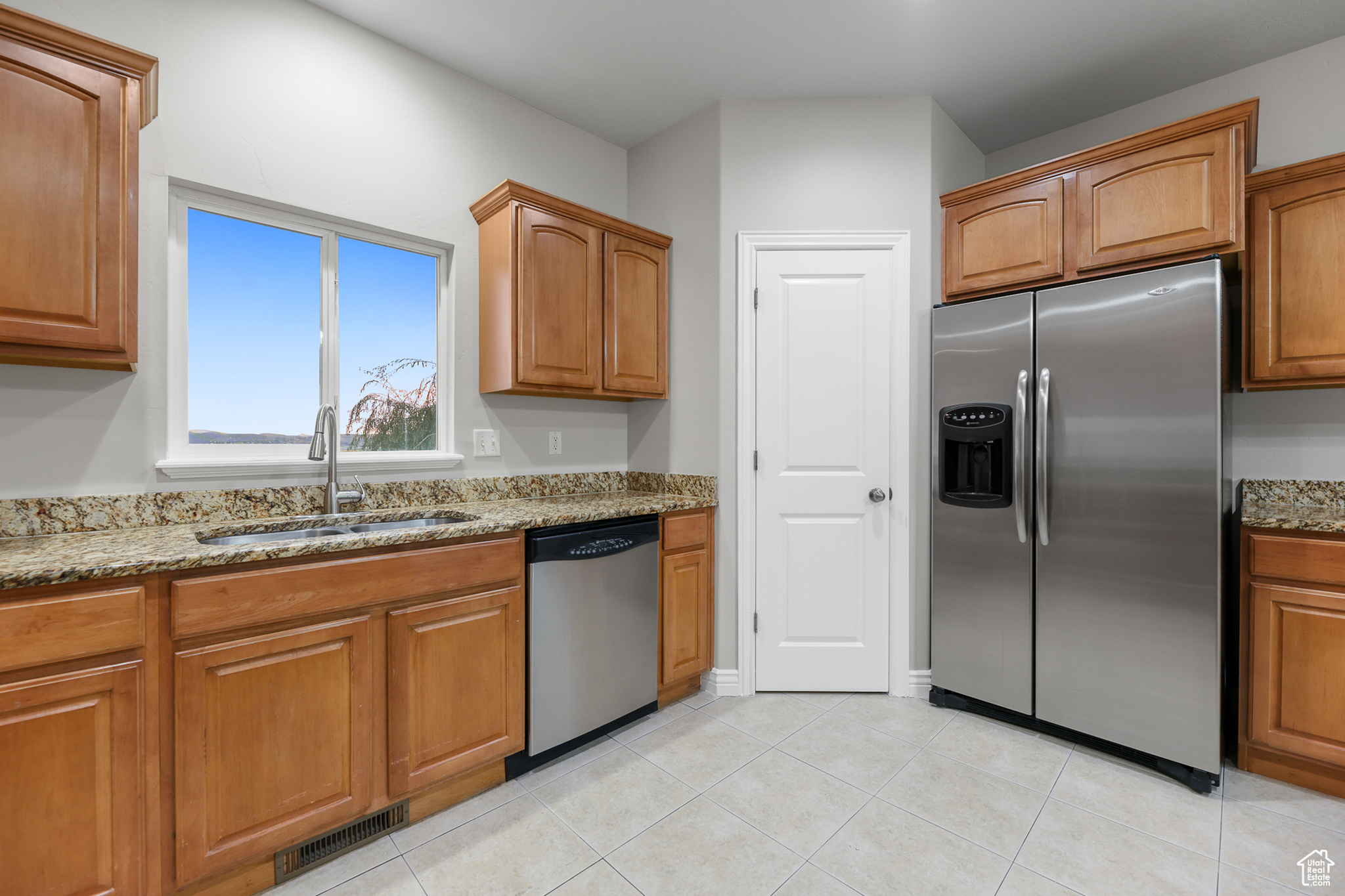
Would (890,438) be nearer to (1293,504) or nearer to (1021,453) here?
(1021,453)

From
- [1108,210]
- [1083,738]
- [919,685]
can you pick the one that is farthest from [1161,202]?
[919,685]

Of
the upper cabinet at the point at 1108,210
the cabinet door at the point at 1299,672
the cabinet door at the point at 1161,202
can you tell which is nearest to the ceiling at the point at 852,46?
the upper cabinet at the point at 1108,210

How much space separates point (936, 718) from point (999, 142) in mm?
2962

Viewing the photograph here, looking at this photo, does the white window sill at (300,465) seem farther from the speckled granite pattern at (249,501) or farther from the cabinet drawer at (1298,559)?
the cabinet drawer at (1298,559)

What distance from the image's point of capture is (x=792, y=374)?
2.78m

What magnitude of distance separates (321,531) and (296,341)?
2.51ft

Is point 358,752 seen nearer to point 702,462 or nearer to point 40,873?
point 40,873

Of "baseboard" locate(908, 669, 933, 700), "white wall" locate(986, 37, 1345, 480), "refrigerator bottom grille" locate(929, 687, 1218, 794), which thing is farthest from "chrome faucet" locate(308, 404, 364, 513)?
"white wall" locate(986, 37, 1345, 480)

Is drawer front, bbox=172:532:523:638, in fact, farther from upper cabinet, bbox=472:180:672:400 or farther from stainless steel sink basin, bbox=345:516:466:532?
upper cabinet, bbox=472:180:672:400

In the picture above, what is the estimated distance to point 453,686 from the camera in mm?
1882

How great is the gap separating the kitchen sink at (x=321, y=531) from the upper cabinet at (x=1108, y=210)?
2443mm

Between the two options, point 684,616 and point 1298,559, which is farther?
point 684,616

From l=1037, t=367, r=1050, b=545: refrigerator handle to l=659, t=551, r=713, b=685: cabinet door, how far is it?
4.56 feet

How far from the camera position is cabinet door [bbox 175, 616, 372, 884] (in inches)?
56.3
